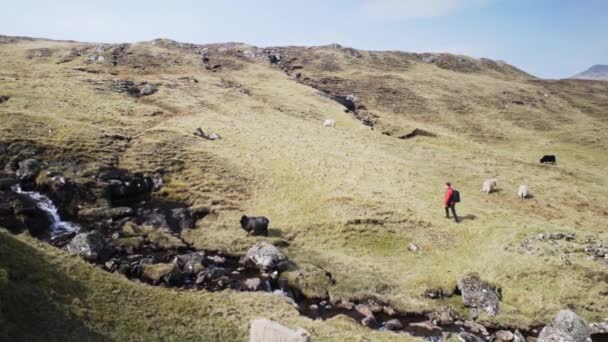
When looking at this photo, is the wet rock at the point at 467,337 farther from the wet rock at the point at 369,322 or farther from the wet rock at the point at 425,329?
the wet rock at the point at 369,322

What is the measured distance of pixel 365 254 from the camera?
3288cm

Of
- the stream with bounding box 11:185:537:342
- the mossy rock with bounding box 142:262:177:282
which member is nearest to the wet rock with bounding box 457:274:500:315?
the stream with bounding box 11:185:537:342

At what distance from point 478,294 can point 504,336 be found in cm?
374

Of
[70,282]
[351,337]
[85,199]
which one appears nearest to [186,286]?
[70,282]

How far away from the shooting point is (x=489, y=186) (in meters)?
45.7

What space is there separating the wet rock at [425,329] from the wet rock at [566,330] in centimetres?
510

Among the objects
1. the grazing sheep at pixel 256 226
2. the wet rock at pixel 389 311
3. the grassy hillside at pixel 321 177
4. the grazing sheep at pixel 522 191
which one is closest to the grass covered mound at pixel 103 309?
the grassy hillside at pixel 321 177

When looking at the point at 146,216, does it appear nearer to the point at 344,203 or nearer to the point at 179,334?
the point at 344,203

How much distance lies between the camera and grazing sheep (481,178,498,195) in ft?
149

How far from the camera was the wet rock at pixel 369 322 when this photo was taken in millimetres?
23964

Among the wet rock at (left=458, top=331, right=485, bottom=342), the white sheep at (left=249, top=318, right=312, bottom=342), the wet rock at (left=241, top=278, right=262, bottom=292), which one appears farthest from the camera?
the wet rock at (left=241, top=278, right=262, bottom=292)

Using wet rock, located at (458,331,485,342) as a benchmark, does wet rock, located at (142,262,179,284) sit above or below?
above

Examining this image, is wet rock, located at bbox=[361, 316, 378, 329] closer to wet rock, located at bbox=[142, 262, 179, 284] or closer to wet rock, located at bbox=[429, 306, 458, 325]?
wet rock, located at bbox=[429, 306, 458, 325]

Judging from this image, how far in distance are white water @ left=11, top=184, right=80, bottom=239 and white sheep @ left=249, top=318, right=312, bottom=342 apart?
22.6 metres
